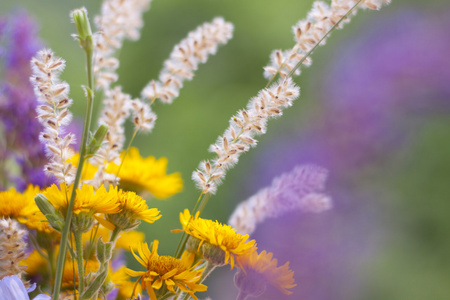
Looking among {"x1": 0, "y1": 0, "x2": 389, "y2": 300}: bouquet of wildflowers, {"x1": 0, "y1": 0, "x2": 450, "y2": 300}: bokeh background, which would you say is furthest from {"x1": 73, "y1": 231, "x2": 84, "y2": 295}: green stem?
{"x1": 0, "y1": 0, "x2": 450, "y2": 300}: bokeh background

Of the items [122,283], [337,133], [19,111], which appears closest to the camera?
[122,283]

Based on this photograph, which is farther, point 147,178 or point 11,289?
point 147,178

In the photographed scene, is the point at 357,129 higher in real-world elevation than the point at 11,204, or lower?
higher

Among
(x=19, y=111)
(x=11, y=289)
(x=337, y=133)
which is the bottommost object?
(x=11, y=289)

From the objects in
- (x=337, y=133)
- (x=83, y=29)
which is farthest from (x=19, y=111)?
(x=337, y=133)

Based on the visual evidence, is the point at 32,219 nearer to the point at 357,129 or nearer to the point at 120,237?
the point at 120,237

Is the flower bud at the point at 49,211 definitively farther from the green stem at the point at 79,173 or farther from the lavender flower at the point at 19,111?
the lavender flower at the point at 19,111
